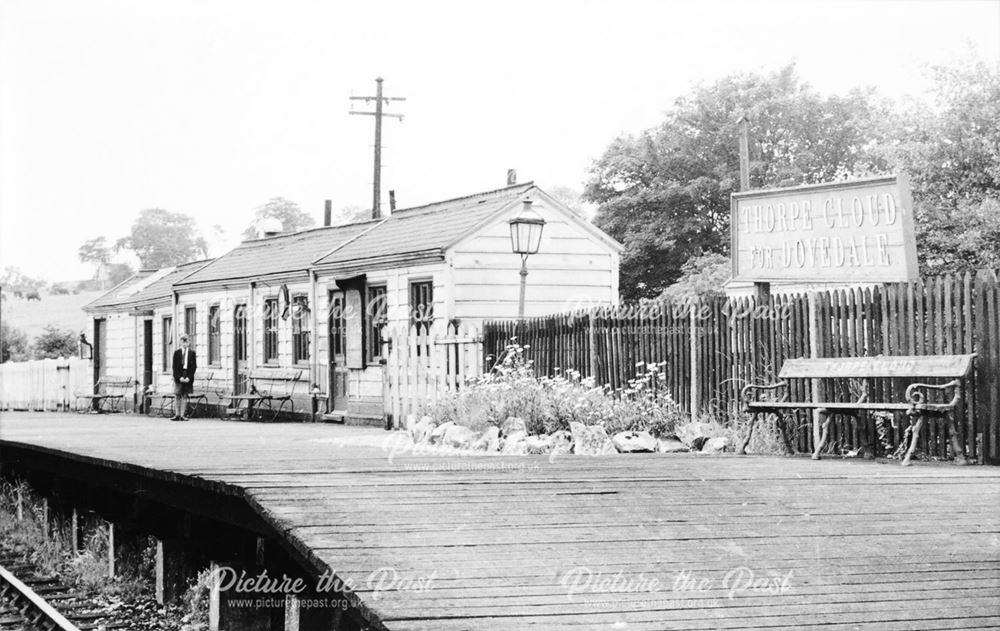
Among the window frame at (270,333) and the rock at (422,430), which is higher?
the window frame at (270,333)

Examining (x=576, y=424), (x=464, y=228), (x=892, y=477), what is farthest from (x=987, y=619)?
(x=464, y=228)

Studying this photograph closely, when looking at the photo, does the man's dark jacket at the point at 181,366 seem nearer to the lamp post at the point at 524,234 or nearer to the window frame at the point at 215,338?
the window frame at the point at 215,338

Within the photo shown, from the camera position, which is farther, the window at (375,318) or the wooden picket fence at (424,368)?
the window at (375,318)

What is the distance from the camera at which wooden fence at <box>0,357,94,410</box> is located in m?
36.6

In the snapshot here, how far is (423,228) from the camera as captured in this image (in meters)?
21.6

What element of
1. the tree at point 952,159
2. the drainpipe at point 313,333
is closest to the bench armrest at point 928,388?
the drainpipe at point 313,333

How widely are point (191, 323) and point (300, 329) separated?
678cm

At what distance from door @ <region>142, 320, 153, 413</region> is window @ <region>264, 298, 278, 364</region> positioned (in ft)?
29.1

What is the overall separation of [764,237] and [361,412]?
9.86 m

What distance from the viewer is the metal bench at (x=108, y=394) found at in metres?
33.2

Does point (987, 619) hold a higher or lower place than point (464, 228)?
lower

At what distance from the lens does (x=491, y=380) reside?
14516 mm

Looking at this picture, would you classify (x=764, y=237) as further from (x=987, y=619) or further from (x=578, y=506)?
(x=987, y=619)

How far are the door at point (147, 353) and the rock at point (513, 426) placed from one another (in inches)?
894
